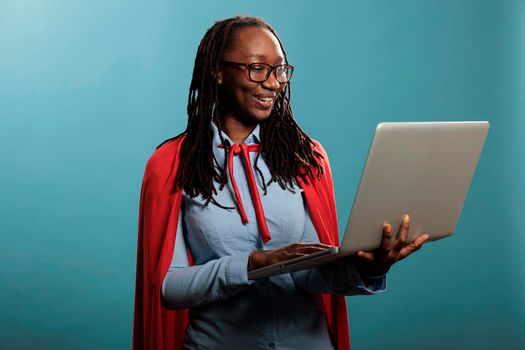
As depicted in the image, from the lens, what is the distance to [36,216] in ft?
13.3

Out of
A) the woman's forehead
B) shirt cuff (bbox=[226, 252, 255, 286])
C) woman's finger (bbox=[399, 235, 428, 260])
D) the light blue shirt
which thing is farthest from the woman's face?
woman's finger (bbox=[399, 235, 428, 260])

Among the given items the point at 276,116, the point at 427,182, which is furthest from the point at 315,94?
the point at 427,182

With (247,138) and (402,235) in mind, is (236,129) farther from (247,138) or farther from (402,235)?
(402,235)

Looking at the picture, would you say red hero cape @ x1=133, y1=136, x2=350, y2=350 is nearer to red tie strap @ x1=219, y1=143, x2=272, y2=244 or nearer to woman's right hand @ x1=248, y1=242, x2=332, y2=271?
red tie strap @ x1=219, y1=143, x2=272, y2=244

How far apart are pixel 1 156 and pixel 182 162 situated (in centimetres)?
246

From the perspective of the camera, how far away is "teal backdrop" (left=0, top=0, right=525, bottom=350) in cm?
397

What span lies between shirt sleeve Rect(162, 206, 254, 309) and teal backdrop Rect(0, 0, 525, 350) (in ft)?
7.55

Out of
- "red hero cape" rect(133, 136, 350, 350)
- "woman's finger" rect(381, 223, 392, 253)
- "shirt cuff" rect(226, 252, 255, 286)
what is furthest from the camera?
"red hero cape" rect(133, 136, 350, 350)

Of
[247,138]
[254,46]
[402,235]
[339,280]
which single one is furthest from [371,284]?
[254,46]

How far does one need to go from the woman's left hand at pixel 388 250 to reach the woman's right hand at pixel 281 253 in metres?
0.09

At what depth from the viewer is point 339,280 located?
1669mm

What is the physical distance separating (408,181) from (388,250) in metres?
0.14

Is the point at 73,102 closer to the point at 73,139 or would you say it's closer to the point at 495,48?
the point at 73,139

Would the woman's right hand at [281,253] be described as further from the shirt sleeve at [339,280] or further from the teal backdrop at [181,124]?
the teal backdrop at [181,124]
